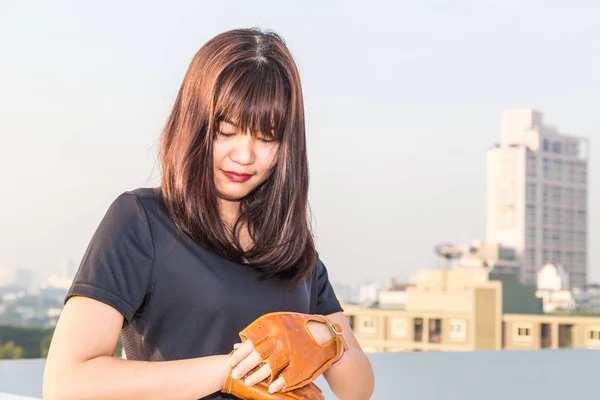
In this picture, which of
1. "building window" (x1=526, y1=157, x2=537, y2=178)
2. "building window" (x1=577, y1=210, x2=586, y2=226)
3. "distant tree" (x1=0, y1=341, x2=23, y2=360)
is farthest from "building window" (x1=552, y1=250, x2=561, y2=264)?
"distant tree" (x1=0, y1=341, x2=23, y2=360)

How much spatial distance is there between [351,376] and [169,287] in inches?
10.7

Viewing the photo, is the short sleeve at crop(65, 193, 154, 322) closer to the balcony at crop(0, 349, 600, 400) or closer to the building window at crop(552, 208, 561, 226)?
the balcony at crop(0, 349, 600, 400)

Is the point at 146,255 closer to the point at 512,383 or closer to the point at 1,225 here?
the point at 512,383

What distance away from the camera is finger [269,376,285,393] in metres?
0.83

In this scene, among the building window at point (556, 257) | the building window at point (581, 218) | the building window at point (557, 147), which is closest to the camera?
the building window at point (556, 257)

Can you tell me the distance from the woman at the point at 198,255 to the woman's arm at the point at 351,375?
0.34ft

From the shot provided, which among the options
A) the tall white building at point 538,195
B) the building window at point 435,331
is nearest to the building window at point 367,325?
the building window at point 435,331

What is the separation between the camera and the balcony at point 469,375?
2240 mm

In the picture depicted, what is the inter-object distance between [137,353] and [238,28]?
0.37 meters

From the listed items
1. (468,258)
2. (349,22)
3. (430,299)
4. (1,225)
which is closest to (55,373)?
(1,225)

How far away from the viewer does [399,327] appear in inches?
1395

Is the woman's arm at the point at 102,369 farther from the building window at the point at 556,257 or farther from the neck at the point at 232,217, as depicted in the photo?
the building window at the point at 556,257

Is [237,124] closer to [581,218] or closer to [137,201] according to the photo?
[137,201]

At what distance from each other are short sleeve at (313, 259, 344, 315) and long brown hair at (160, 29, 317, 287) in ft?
0.40
